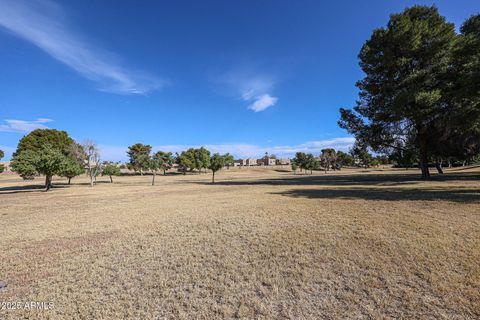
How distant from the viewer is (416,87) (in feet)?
63.2

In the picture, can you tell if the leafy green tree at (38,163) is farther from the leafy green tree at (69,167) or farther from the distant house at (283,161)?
the distant house at (283,161)

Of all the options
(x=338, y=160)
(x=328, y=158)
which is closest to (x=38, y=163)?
(x=328, y=158)

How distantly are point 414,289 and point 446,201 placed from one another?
9.35 metres

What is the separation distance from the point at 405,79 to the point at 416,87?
1188 millimetres

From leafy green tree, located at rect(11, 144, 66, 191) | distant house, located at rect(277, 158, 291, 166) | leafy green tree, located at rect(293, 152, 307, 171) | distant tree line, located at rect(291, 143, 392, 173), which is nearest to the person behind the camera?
leafy green tree, located at rect(11, 144, 66, 191)

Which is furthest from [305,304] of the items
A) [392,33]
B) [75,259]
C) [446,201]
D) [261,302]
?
[392,33]

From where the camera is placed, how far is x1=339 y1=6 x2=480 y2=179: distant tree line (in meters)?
18.3

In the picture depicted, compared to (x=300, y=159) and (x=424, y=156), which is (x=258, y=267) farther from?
(x=300, y=159)

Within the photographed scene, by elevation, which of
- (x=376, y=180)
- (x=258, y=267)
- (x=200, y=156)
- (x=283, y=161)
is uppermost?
(x=283, y=161)

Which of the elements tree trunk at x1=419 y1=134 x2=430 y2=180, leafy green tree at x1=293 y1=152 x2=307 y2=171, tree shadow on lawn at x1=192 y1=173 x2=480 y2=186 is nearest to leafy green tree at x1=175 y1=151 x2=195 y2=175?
leafy green tree at x1=293 y1=152 x2=307 y2=171

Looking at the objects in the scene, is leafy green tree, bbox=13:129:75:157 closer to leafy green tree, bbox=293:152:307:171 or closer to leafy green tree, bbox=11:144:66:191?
leafy green tree, bbox=11:144:66:191

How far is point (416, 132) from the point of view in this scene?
23.9 metres

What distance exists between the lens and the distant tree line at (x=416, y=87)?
18.3 meters

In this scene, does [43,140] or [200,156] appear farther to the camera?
[200,156]
